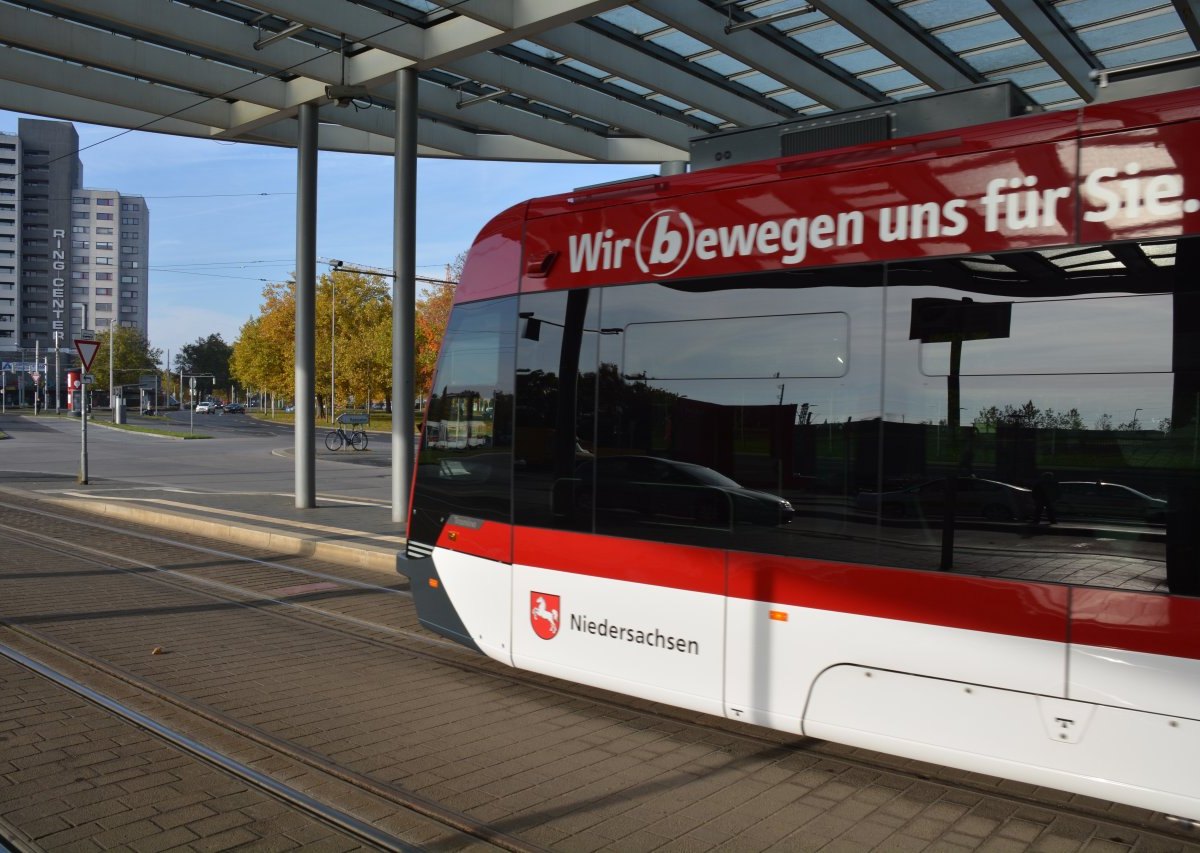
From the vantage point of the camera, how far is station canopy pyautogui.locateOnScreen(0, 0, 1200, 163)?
11539 mm

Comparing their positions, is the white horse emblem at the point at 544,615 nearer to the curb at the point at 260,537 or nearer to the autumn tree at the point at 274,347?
the curb at the point at 260,537

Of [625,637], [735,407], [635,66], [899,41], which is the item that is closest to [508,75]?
[635,66]

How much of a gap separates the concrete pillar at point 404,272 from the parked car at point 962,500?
10022 millimetres

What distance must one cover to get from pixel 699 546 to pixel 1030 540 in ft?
5.49

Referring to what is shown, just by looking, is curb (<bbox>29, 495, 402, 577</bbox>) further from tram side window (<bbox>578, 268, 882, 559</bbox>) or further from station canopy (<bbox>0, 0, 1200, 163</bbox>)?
station canopy (<bbox>0, 0, 1200, 163</bbox>)

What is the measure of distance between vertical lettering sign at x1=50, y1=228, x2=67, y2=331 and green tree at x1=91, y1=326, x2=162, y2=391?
20.2 meters

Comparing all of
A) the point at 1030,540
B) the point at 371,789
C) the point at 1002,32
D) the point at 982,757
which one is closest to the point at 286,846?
the point at 371,789

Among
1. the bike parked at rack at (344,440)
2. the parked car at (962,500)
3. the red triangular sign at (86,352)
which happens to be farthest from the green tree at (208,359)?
the parked car at (962,500)

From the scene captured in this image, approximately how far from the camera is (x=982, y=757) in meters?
4.03

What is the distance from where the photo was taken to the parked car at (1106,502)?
376 centimetres

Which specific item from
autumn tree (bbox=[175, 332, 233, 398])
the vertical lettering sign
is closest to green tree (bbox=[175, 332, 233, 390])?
autumn tree (bbox=[175, 332, 233, 398])

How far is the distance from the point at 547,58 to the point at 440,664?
33.8 ft

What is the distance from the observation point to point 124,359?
108062mm

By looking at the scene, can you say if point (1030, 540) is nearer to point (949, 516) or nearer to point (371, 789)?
point (949, 516)
